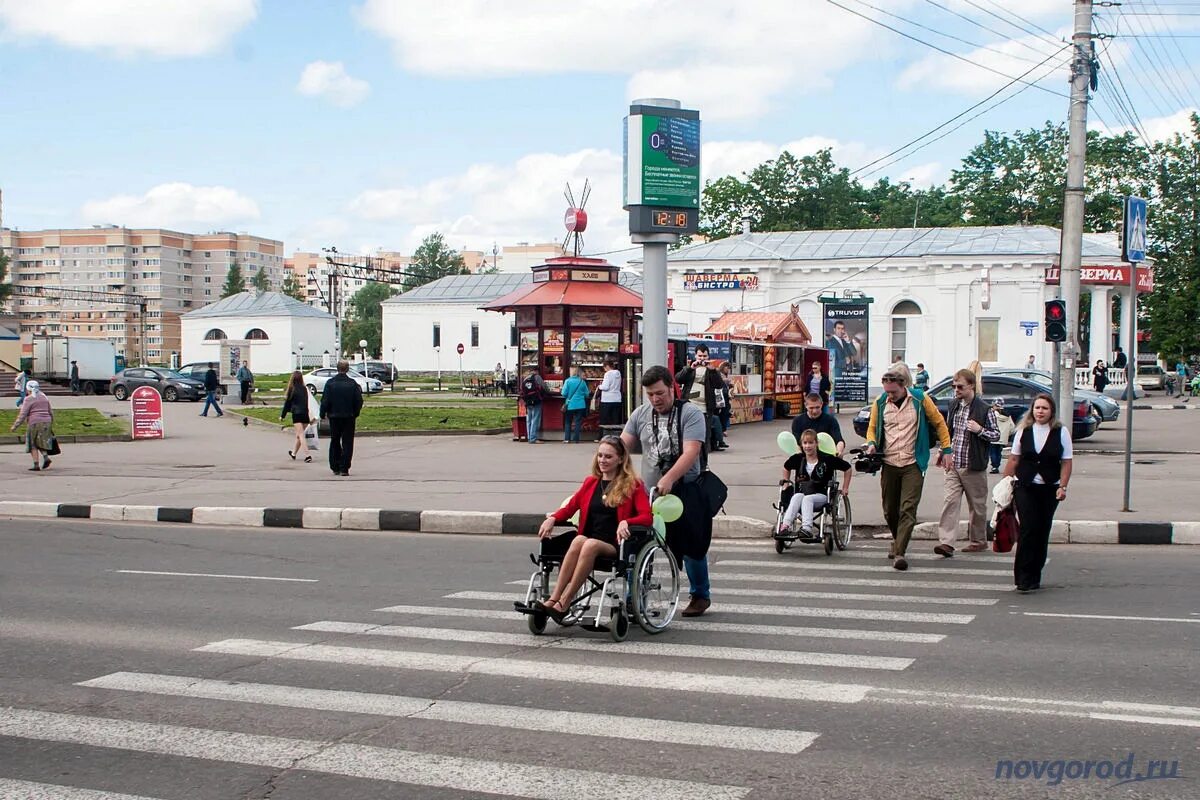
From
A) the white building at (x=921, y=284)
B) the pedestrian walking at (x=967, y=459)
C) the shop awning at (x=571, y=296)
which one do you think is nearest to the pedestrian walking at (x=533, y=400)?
the shop awning at (x=571, y=296)

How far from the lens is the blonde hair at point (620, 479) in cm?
797

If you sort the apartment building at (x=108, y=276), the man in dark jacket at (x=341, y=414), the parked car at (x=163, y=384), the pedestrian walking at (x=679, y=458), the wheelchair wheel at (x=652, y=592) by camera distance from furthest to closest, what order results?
the apartment building at (x=108, y=276) → the parked car at (x=163, y=384) → the man in dark jacket at (x=341, y=414) → the pedestrian walking at (x=679, y=458) → the wheelchair wheel at (x=652, y=592)

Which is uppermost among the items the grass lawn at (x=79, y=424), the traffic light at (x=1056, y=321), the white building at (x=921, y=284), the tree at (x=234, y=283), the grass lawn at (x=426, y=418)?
the tree at (x=234, y=283)

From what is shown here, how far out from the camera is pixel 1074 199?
18.0m

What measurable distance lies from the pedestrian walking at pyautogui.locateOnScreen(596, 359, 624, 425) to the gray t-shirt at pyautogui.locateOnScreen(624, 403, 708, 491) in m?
16.3

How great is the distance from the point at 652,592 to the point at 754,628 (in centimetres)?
78

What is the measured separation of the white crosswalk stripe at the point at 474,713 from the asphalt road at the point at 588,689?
0.07ft

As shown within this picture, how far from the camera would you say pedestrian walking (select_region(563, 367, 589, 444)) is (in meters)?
25.4

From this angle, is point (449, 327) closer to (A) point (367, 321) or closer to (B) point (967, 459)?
(A) point (367, 321)

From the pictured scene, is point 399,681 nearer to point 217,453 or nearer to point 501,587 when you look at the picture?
point 501,587

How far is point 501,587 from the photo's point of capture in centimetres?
1030

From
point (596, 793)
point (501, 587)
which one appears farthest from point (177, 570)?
point (596, 793)

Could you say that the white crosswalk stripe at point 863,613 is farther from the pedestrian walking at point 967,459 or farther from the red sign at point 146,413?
the red sign at point 146,413

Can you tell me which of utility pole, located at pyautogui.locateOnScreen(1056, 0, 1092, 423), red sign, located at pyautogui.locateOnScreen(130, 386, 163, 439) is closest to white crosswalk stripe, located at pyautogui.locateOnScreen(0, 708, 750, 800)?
utility pole, located at pyautogui.locateOnScreen(1056, 0, 1092, 423)
